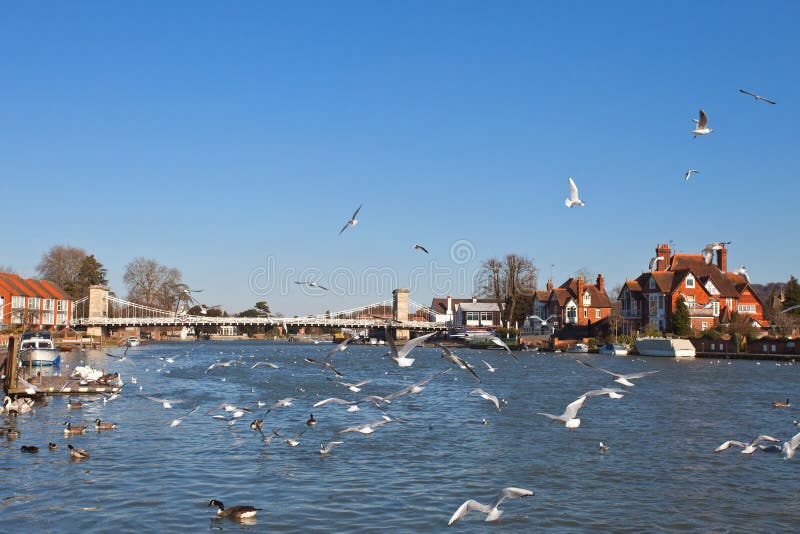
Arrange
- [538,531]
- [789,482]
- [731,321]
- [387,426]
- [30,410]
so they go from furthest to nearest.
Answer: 1. [731,321]
2. [30,410]
3. [387,426]
4. [789,482]
5. [538,531]

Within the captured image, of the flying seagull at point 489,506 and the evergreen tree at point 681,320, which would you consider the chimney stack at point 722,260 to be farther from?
the flying seagull at point 489,506

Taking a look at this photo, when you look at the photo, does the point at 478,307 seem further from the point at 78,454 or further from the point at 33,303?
the point at 78,454

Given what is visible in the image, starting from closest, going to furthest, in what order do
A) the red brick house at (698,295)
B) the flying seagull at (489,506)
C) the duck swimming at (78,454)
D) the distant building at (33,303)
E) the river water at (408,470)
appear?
the flying seagull at (489,506) < the river water at (408,470) < the duck swimming at (78,454) < the red brick house at (698,295) < the distant building at (33,303)

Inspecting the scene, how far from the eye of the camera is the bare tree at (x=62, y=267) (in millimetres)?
124438

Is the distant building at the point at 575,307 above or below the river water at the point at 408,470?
above

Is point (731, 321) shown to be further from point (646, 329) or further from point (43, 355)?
point (43, 355)

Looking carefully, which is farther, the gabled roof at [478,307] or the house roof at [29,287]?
the gabled roof at [478,307]

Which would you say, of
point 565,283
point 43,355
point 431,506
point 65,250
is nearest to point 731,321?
point 565,283

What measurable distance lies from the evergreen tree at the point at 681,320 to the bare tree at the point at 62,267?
298 ft

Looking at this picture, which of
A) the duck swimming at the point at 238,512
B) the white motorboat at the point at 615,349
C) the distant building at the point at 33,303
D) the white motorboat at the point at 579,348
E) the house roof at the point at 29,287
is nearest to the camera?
the duck swimming at the point at 238,512

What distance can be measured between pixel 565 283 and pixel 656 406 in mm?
75117

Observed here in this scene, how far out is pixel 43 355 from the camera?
48.3m

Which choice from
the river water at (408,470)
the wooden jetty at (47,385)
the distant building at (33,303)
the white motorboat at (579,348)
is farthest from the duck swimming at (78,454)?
the distant building at (33,303)

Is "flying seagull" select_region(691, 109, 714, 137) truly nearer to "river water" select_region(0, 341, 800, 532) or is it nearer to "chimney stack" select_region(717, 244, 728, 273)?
"river water" select_region(0, 341, 800, 532)
